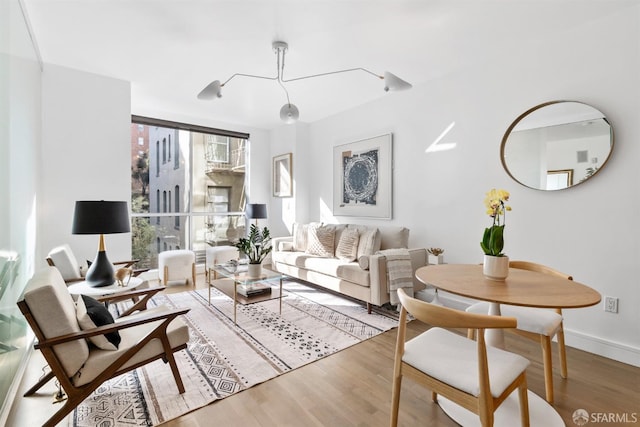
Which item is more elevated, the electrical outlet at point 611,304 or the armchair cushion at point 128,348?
the electrical outlet at point 611,304

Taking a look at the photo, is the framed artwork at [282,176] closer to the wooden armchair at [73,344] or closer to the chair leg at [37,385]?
the wooden armchair at [73,344]

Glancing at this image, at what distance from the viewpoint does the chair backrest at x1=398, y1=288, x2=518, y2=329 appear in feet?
3.95

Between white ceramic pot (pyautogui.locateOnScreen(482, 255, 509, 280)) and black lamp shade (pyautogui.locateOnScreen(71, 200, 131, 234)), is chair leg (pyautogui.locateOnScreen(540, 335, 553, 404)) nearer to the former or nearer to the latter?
white ceramic pot (pyautogui.locateOnScreen(482, 255, 509, 280))

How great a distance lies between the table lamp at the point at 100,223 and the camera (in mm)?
2408

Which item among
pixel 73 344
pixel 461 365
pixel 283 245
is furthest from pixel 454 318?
pixel 283 245

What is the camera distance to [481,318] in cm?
121

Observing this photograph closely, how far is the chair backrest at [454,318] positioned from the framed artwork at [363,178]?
9.50 ft

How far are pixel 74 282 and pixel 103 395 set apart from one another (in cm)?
135

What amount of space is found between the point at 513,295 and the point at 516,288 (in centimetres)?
17

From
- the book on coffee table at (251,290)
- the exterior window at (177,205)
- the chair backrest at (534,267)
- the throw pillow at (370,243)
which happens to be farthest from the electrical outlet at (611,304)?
the exterior window at (177,205)

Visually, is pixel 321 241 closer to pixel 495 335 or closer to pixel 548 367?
pixel 495 335

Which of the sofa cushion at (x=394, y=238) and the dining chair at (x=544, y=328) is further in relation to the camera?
the sofa cushion at (x=394, y=238)

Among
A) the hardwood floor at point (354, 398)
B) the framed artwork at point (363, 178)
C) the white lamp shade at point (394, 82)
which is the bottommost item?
the hardwood floor at point (354, 398)

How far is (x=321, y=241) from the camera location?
432 centimetres
